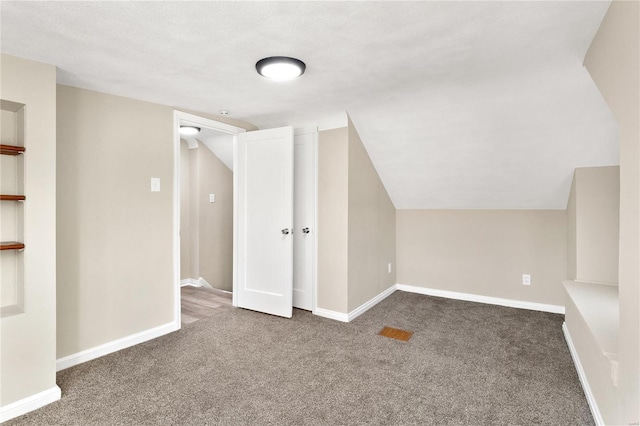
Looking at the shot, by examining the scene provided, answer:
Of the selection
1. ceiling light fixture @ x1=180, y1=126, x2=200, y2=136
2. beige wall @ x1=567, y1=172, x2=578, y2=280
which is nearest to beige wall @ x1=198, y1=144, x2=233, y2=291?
ceiling light fixture @ x1=180, y1=126, x2=200, y2=136

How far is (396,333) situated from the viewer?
3025 millimetres

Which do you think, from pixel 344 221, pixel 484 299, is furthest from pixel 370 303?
pixel 484 299

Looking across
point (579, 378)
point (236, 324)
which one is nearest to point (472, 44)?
point (579, 378)

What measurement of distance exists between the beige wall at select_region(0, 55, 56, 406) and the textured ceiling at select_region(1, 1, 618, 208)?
0.53ft

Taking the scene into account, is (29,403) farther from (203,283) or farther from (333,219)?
(203,283)

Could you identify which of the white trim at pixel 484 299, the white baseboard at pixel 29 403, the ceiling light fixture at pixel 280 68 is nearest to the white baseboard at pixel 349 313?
the white trim at pixel 484 299

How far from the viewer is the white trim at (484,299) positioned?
11.9 feet

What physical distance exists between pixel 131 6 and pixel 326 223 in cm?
241

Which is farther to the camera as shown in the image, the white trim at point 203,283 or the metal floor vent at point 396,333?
the white trim at point 203,283

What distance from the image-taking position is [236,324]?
3.26 metres

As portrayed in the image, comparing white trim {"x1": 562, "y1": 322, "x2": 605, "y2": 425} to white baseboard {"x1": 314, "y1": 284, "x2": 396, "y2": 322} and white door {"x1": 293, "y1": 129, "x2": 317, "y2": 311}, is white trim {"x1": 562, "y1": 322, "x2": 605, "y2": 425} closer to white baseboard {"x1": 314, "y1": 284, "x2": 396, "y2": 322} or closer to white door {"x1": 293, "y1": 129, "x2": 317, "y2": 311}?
white baseboard {"x1": 314, "y1": 284, "x2": 396, "y2": 322}

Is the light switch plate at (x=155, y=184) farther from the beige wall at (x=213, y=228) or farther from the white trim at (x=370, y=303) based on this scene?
the white trim at (x=370, y=303)

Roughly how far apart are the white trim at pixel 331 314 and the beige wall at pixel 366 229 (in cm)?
9

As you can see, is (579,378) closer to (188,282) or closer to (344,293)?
(344,293)
